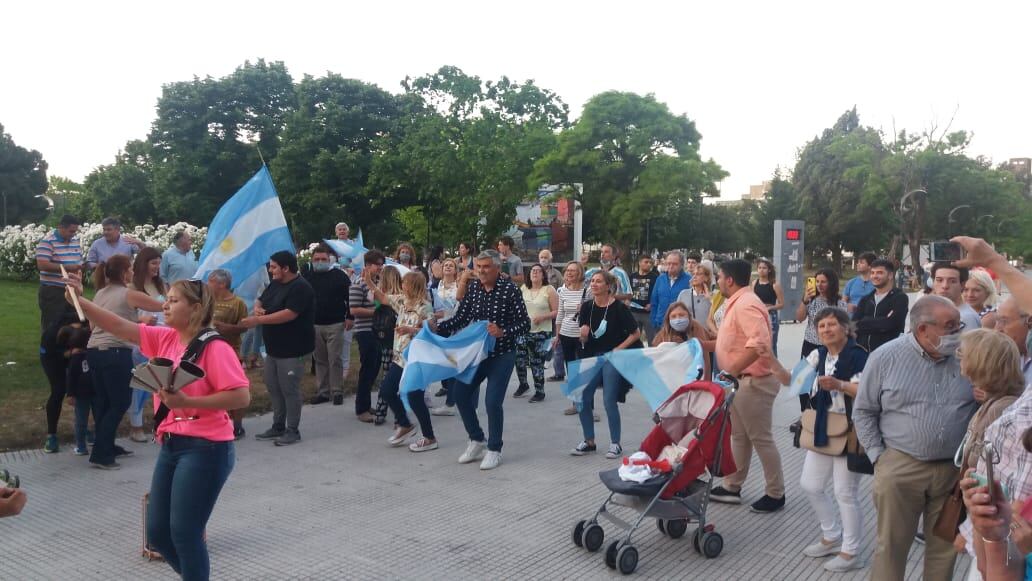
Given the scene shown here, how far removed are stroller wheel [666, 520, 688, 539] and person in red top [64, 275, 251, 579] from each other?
2940 mm

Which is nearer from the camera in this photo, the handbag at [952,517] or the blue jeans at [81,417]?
the handbag at [952,517]

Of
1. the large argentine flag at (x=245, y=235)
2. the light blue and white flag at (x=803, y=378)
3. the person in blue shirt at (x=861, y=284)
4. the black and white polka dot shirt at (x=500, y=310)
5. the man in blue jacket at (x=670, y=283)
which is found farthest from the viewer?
the man in blue jacket at (x=670, y=283)

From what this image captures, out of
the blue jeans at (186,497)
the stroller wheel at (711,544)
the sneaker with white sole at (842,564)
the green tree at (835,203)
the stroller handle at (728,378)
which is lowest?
the sneaker with white sole at (842,564)

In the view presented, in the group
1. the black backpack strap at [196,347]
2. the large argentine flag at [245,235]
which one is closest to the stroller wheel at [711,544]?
the black backpack strap at [196,347]

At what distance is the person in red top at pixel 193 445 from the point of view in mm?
3703

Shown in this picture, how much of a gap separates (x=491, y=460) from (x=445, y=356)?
1079 millimetres

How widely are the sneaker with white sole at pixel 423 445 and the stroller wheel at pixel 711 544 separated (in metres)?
3.35

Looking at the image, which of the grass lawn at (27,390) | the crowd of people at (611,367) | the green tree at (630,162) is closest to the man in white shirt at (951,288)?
the crowd of people at (611,367)

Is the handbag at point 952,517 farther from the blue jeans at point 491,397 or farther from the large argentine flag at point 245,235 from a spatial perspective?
the large argentine flag at point 245,235

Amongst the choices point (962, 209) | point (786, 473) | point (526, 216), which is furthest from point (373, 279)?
point (962, 209)

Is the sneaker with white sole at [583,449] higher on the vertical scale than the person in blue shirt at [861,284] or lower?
lower

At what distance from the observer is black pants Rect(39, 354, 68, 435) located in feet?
23.8

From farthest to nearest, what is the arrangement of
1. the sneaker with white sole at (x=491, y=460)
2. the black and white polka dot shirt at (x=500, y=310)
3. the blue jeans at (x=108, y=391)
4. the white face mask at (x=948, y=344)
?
the black and white polka dot shirt at (x=500, y=310), the sneaker with white sole at (x=491, y=460), the blue jeans at (x=108, y=391), the white face mask at (x=948, y=344)

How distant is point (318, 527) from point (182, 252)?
6.64 meters
